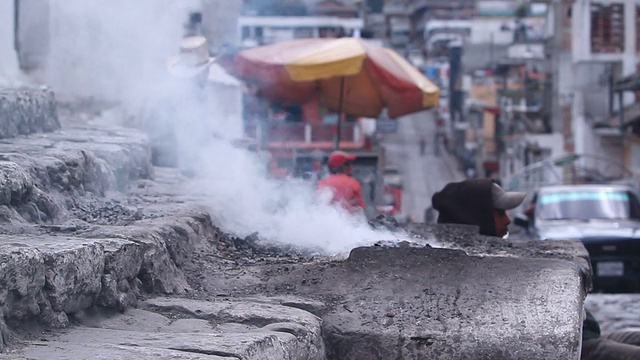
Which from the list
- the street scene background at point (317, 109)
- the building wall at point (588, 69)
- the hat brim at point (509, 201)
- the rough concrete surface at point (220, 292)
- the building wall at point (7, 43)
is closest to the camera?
the rough concrete surface at point (220, 292)

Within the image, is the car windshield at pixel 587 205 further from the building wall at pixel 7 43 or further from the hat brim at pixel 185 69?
the building wall at pixel 7 43

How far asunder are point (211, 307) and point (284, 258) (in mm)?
1243

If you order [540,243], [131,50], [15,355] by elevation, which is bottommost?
[540,243]

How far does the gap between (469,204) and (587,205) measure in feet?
18.9

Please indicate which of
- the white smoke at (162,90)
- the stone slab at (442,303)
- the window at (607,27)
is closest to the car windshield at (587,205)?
the white smoke at (162,90)

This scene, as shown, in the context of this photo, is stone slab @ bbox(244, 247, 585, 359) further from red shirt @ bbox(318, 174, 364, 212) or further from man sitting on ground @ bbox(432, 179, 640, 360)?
red shirt @ bbox(318, 174, 364, 212)

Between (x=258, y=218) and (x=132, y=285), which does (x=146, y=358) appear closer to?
(x=132, y=285)

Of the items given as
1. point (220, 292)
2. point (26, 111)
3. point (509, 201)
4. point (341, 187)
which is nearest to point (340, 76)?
point (341, 187)

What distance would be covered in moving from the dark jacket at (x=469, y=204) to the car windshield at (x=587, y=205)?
543 cm

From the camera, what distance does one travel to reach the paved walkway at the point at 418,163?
3726 centimetres

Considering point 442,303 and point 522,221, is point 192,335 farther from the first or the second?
point 522,221

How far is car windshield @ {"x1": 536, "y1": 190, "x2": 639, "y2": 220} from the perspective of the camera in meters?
11.3

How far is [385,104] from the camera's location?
9.75 meters

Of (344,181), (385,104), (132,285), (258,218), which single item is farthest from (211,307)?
(385,104)
